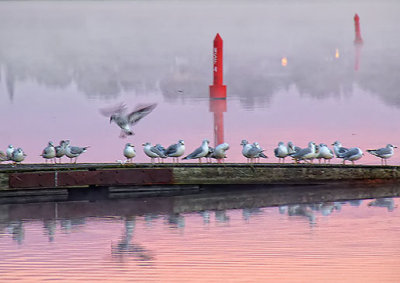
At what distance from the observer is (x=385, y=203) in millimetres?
18281

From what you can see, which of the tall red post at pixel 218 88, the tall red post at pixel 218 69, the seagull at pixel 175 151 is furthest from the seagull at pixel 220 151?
the tall red post at pixel 218 69

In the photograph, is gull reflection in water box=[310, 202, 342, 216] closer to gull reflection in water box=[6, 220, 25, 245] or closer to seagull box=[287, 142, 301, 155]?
seagull box=[287, 142, 301, 155]

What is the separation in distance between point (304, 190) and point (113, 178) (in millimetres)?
3501

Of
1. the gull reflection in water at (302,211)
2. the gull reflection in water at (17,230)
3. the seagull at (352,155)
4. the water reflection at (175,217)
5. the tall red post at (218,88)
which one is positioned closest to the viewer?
the gull reflection in water at (17,230)

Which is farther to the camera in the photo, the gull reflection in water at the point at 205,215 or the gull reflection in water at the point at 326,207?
the gull reflection in water at the point at 326,207

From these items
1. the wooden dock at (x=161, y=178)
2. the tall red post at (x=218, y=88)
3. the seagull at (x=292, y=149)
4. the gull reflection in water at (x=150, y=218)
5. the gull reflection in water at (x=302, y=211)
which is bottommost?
the gull reflection in water at (x=150, y=218)

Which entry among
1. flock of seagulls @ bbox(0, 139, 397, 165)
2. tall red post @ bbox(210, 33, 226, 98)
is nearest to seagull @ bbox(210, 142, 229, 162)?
flock of seagulls @ bbox(0, 139, 397, 165)

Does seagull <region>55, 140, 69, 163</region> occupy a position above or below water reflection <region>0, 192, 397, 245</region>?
above

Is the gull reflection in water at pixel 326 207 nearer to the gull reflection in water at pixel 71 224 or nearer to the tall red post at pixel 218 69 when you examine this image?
the gull reflection in water at pixel 71 224

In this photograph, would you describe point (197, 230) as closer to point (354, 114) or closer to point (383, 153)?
point (383, 153)

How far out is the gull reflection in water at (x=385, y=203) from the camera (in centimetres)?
1783

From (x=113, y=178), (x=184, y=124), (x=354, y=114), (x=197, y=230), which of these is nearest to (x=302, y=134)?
(x=184, y=124)

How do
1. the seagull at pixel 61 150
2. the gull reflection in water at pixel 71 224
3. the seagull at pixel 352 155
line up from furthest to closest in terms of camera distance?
the seagull at pixel 61 150 < the seagull at pixel 352 155 < the gull reflection in water at pixel 71 224

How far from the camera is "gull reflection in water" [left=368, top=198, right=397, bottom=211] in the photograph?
702 inches
